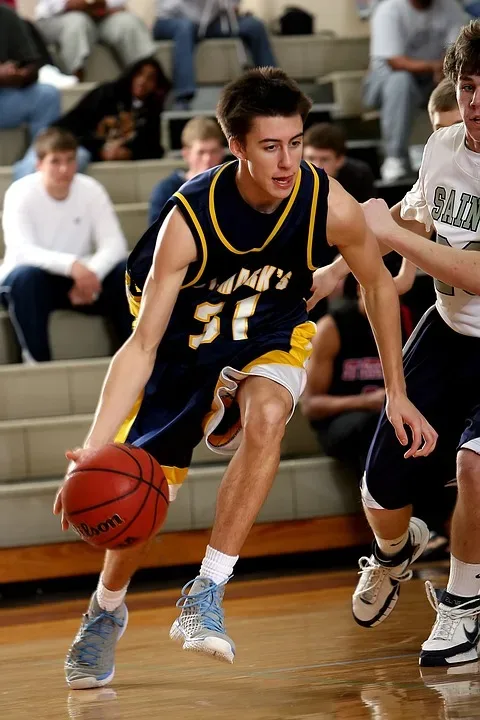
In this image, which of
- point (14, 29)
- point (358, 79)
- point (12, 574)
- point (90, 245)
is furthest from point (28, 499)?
point (358, 79)

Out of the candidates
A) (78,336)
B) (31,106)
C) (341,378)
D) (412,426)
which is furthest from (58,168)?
(412,426)

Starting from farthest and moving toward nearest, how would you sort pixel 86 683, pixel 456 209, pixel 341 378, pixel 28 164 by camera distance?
pixel 28 164, pixel 341 378, pixel 456 209, pixel 86 683

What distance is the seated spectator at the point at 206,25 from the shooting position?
7.93m

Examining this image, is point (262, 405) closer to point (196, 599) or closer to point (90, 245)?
point (196, 599)

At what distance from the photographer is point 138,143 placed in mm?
7121

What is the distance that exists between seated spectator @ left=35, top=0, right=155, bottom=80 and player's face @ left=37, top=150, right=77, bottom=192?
A: 1.99 m

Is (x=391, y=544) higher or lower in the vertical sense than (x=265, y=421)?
lower

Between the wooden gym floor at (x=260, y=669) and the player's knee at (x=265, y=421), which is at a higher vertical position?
the player's knee at (x=265, y=421)

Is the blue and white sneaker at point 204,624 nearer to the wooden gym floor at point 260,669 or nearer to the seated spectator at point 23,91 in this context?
the wooden gym floor at point 260,669

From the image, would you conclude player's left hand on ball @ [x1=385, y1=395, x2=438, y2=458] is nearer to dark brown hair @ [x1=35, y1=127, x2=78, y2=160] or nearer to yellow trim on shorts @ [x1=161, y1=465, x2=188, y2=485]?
yellow trim on shorts @ [x1=161, y1=465, x2=188, y2=485]

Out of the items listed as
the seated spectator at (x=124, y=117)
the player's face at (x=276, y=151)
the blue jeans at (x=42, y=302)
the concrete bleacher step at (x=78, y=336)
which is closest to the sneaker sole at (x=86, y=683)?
the player's face at (x=276, y=151)

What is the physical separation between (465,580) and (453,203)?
3.43 feet

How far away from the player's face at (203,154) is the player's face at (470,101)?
274 cm

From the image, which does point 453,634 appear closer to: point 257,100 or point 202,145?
point 257,100
